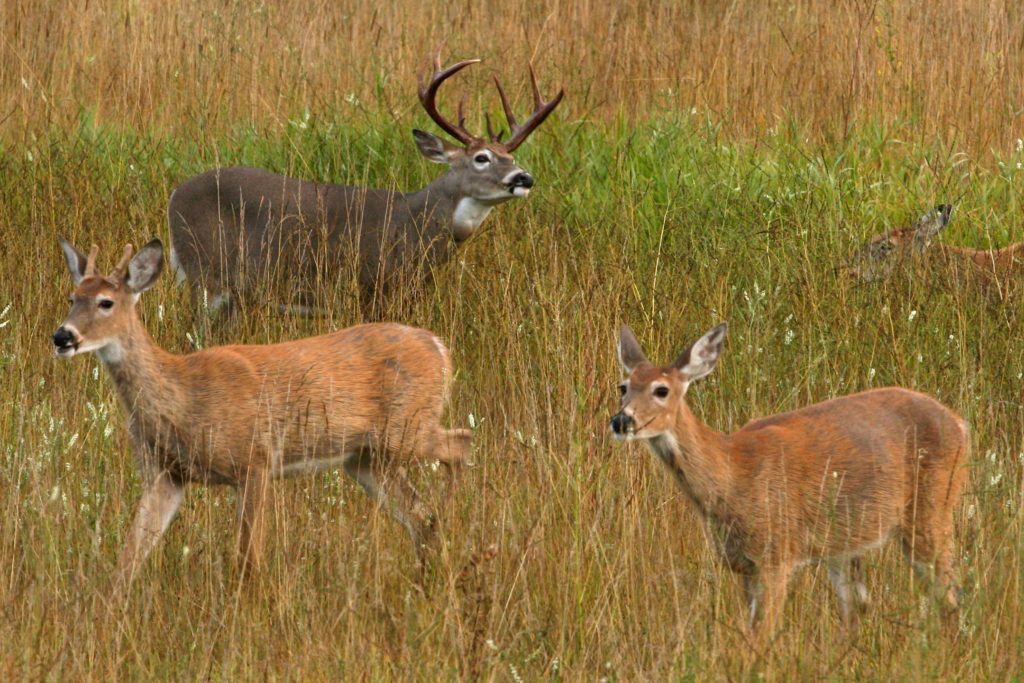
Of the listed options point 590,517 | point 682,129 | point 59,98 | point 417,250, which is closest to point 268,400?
point 590,517

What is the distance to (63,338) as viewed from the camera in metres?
4.73

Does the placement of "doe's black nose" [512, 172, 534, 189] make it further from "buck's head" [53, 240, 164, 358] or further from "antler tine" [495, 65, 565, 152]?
"buck's head" [53, 240, 164, 358]

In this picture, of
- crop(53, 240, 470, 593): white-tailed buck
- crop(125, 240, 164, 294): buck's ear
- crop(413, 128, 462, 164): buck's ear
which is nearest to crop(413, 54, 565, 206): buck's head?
crop(413, 128, 462, 164): buck's ear

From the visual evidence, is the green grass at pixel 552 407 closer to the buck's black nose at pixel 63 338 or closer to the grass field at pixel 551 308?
the grass field at pixel 551 308

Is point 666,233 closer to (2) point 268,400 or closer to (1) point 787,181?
(1) point 787,181

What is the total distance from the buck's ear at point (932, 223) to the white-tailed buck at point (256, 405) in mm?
2710

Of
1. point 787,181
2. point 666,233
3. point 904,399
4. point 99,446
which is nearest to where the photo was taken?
point 904,399

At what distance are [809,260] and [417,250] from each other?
2.28 metres

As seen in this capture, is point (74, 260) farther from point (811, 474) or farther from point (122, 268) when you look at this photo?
point (811, 474)

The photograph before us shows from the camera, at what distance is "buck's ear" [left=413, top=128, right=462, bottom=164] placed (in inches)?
327

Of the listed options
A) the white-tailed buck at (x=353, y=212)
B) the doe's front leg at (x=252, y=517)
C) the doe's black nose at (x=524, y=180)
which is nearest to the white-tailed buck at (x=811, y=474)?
the doe's front leg at (x=252, y=517)

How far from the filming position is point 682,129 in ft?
28.4

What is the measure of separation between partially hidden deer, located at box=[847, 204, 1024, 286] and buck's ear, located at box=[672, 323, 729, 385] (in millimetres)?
1998

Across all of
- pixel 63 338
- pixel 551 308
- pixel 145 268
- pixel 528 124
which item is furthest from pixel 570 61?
pixel 63 338
